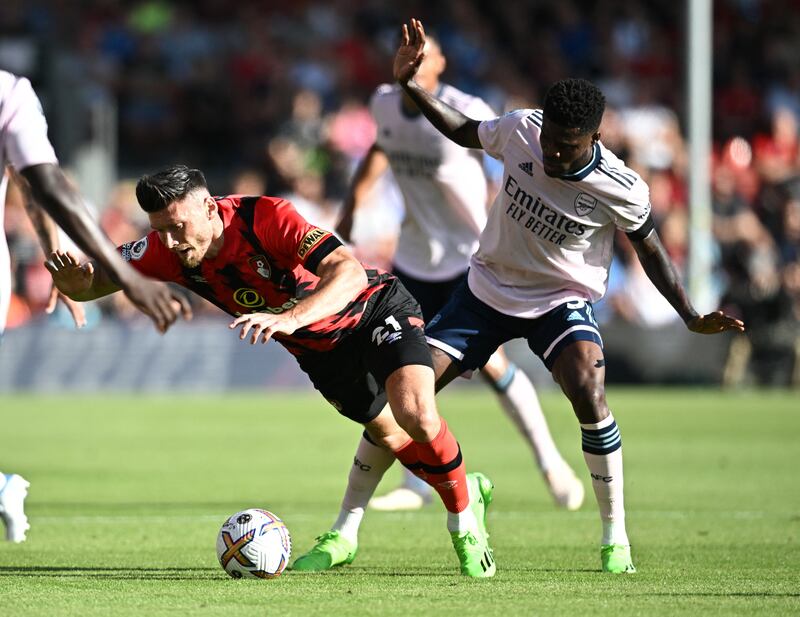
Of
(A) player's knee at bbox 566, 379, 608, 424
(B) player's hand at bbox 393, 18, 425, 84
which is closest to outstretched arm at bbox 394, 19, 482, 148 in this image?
(B) player's hand at bbox 393, 18, 425, 84

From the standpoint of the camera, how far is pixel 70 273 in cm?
739

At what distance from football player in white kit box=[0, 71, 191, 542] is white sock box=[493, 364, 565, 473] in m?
4.05

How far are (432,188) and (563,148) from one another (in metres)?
3.18

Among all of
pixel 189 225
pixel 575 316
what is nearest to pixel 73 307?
pixel 189 225

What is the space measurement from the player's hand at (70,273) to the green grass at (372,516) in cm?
137

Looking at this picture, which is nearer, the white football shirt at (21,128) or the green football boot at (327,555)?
the white football shirt at (21,128)

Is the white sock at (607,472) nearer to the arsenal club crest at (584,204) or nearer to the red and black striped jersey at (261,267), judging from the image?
the arsenal club crest at (584,204)

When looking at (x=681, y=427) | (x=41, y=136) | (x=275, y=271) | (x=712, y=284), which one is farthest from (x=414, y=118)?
(x=712, y=284)

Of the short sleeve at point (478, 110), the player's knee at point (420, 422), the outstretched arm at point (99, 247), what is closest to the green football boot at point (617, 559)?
the player's knee at point (420, 422)

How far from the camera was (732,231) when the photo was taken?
22.5 metres

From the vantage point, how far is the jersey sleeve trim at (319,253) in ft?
22.7

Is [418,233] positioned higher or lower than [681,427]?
higher

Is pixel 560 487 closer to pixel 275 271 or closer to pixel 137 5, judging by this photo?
pixel 275 271

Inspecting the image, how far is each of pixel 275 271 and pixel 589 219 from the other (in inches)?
64.4
